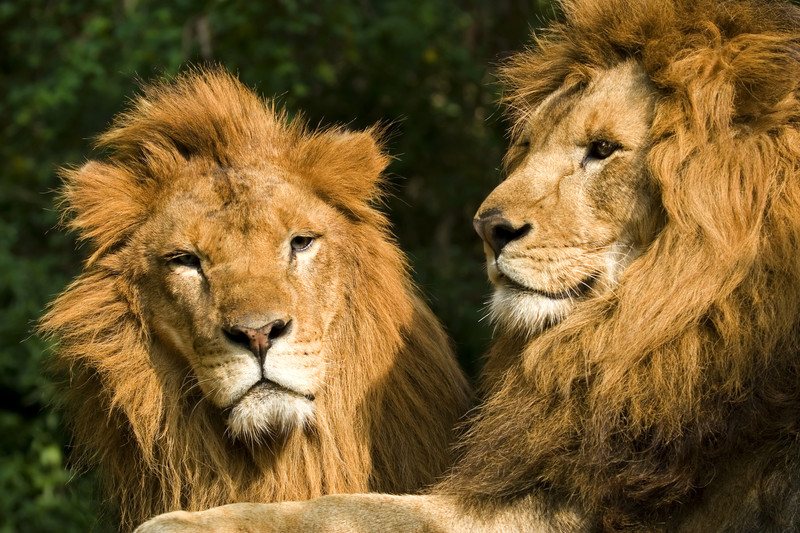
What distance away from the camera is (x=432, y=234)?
743 cm

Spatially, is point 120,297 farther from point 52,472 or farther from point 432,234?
point 432,234

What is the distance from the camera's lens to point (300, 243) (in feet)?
10.4

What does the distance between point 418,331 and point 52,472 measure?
3.40 metres

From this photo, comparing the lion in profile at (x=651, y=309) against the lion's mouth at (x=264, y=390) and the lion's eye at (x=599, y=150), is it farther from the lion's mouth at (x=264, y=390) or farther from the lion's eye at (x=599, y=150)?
the lion's mouth at (x=264, y=390)

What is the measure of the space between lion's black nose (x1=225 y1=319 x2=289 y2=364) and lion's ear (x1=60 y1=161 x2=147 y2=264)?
23.9 inches

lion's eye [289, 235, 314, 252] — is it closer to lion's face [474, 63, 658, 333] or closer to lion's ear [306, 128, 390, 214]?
lion's ear [306, 128, 390, 214]

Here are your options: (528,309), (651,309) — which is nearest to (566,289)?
(528,309)

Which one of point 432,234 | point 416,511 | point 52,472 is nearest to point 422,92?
point 432,234

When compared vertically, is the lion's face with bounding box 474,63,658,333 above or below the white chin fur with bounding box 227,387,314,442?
above

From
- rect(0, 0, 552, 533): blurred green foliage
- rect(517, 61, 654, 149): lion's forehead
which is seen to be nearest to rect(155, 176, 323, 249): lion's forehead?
rect(517, 61, 654, 149): lion's forehead

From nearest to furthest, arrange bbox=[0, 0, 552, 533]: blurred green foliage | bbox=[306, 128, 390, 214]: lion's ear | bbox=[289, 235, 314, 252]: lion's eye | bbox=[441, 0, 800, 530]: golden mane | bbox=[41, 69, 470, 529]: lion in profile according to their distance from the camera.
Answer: bbox=[441, 0, 800, 530]: golden mane < bbox=[41, 69, 470, 529]: lion in profile < bbox=[289, 235, 314, 252]: lion's eye < bbox=[306, 128, 390, 214]: lion's ear < bbox=[0, 0, 552, 533]: blurred green foliage

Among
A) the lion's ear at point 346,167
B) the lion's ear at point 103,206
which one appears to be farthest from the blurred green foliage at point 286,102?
the lion's ear at point 103,206

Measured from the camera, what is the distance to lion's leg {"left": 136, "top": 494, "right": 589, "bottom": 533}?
8.60 ft

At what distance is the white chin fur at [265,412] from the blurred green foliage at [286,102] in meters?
2.55
